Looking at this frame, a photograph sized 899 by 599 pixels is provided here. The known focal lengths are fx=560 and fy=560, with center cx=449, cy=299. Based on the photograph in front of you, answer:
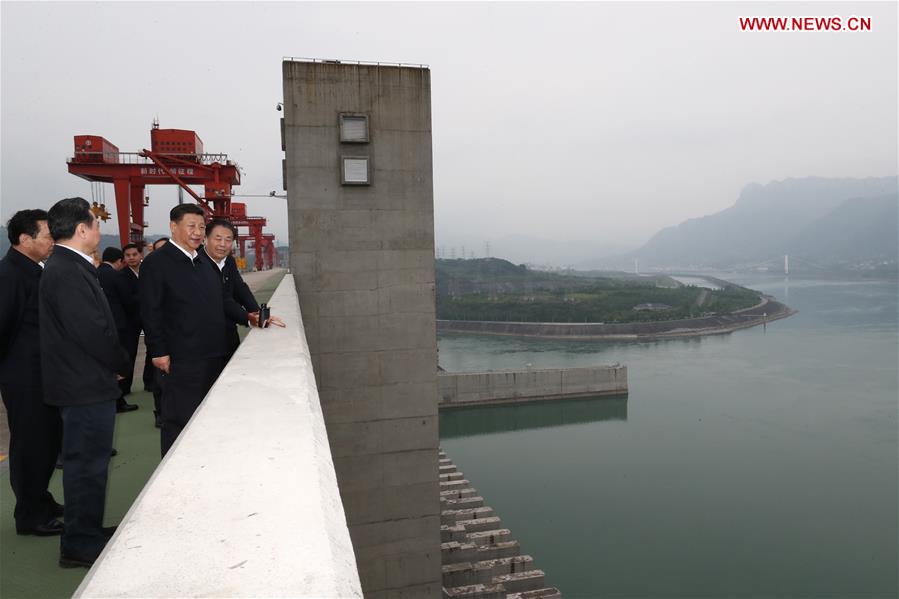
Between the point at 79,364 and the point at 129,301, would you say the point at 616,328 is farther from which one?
the point at 79,364

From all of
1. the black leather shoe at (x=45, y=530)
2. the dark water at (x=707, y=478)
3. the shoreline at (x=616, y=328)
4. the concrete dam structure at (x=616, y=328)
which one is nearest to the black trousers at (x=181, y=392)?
the black leather shoe at (x=45, y=530)

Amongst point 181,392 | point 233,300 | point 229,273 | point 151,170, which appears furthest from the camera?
point 151,170

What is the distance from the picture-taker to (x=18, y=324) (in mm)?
2668

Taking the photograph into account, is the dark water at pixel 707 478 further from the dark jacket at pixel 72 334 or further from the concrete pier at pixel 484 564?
the dark jacket at pixel 72 334

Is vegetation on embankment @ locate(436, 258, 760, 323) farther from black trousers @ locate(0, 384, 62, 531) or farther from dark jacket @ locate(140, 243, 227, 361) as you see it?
black trousers @ locate(0, 384, 62, 531)

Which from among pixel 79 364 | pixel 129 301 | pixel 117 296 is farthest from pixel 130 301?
pixel 79 364

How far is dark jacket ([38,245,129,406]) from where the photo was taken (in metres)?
2.24

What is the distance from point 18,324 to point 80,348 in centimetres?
66

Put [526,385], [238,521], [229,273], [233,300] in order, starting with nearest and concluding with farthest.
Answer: [238,521]
[233,300]
[229,273]
[526,385]

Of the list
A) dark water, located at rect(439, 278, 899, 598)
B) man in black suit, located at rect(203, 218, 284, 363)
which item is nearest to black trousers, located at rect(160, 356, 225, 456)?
man in black suit, located at rect(203, 218, 284, 363)

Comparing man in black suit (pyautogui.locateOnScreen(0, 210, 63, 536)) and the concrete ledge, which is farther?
man in black suit (pyautogui.locateOnScreen(0, 210, 63, 536))

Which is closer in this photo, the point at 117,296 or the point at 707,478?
the point at 117,296

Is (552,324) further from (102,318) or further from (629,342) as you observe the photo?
(102,318)

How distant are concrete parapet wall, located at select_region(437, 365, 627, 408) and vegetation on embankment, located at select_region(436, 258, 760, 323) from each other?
2474 centimetres
